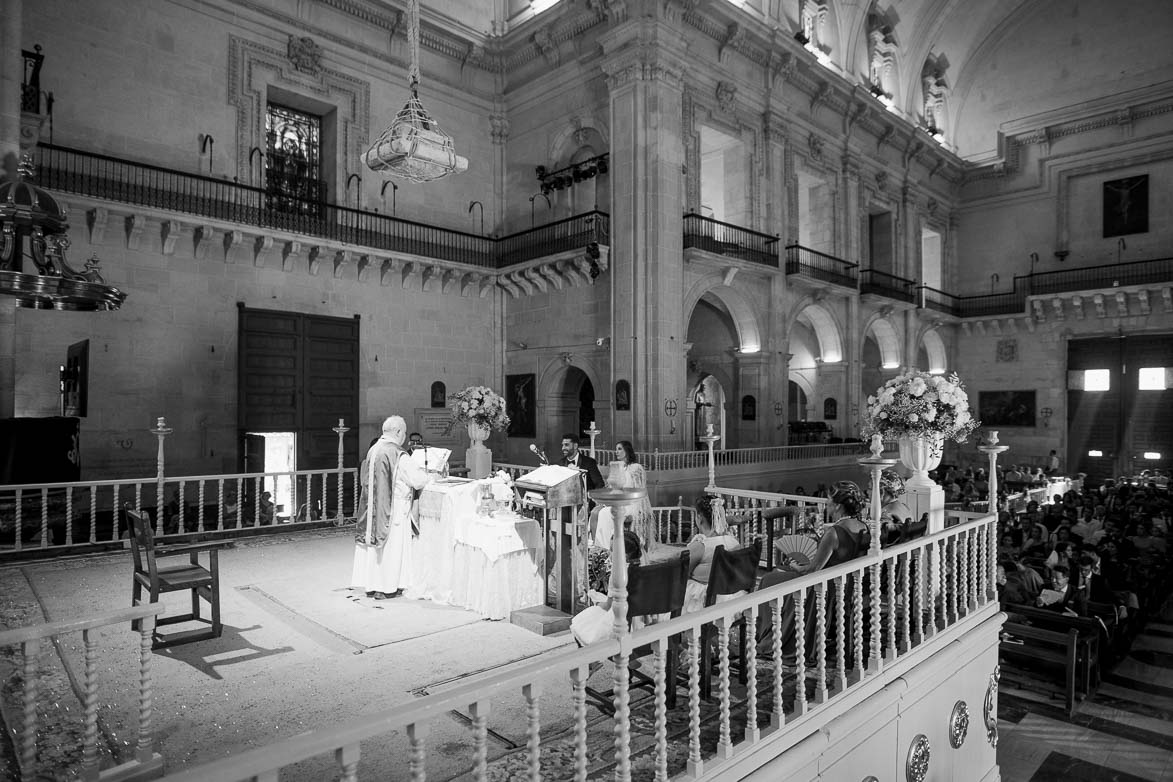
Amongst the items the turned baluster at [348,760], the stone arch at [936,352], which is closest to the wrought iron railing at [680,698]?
the turned baluster at [348,760]

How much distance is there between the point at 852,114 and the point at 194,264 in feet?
60.6

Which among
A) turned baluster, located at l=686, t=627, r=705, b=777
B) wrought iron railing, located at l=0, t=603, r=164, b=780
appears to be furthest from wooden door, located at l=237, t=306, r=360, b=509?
turned baluster, located at l=686, t=627, r=705, b=777

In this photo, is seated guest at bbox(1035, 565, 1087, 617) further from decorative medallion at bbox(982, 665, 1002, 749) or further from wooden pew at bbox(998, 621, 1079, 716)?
decorative medallion at bbox(982, 665, 1002, 749)

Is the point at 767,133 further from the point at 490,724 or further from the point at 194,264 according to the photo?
the point at 490,724

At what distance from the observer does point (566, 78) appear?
17.4 metres

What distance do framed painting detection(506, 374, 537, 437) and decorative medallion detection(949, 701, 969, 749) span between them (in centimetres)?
1315

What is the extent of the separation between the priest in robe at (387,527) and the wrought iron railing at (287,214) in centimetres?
897

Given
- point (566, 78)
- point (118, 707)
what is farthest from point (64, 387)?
point (566, 78)

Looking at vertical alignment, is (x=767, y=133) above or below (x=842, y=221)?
above

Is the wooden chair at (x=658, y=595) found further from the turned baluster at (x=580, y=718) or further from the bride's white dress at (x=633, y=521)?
the bride's white dress at (x=633, y=521)

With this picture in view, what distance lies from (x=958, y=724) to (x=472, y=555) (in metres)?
4.40

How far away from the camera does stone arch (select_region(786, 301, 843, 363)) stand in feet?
69.1

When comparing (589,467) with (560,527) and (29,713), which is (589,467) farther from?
(29,713)

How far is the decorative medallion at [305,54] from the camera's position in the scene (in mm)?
15000
